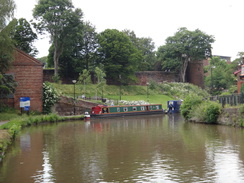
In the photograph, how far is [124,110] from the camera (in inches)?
1527

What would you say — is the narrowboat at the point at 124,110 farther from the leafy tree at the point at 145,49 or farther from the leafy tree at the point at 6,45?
the leafy tree at the point at 145,49

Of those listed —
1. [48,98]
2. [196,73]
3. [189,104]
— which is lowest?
[189,104]

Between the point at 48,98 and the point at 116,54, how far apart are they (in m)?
18.7

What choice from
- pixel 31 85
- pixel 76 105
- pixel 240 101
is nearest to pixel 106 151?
pixel 240 101

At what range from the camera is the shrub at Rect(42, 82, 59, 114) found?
3431 centimetres

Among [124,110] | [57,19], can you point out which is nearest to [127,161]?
[124,110]

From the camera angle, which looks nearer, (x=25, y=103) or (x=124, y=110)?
(x=25, y=103)

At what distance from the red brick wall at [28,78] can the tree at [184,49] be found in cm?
2932

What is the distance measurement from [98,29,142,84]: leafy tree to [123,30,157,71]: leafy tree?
941 cm

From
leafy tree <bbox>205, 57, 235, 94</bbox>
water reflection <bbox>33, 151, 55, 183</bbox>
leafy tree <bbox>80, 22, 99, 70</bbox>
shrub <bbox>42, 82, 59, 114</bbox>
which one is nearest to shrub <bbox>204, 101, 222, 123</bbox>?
water reflection <bbox>33, 151, 55, 183</bbox>

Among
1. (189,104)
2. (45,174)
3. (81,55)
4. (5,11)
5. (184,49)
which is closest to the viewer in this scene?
(45,174)

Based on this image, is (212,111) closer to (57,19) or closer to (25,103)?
(25,103)

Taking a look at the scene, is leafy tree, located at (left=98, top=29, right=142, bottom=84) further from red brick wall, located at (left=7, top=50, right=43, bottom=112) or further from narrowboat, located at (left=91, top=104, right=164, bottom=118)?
red brick wall, located at (left=7, top=50, right=43, bottom=112)

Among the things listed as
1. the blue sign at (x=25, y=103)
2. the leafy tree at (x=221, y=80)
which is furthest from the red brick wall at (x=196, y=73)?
the blue sign at (x=25, y=103)
